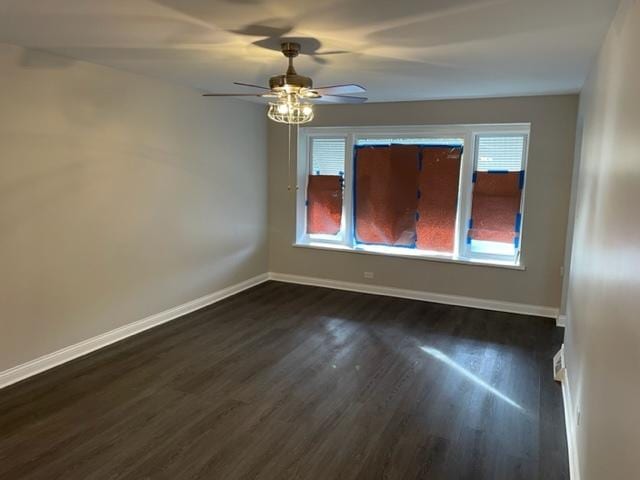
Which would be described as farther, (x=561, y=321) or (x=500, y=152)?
(x=500, y=152)

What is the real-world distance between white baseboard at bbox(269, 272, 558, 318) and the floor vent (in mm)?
1245

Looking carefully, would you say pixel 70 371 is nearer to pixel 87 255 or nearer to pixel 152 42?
pixel 87 255

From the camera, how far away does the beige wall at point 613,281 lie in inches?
54.2

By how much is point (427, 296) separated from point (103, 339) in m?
3.51

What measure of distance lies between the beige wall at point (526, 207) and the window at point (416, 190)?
12 cm

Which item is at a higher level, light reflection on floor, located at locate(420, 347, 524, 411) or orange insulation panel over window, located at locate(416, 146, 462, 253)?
orange insulation panel over window, located at locate(416, 146, 462, 253)

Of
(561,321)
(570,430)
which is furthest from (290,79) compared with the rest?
(561,321)

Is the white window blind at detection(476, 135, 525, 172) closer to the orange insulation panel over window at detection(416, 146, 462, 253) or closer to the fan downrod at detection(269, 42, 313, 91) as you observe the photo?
the orange insulation panel over window at detection(416, 146, 462, 253)

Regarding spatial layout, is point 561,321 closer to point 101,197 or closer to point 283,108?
point 283,108

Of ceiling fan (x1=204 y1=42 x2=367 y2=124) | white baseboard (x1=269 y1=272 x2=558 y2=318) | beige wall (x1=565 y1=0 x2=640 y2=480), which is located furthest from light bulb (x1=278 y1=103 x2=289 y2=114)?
white baseboard (x1=269 y1=272 x2=558 y2=318)

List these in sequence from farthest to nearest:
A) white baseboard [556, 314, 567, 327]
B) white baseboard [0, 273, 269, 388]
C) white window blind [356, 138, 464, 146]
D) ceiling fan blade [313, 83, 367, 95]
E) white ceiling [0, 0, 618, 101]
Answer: white window blind [356, 138, 464, 146] < white baseboard [556, 314, 567, 327] < white baseboard [0, 273, 269, 388] < ceiling fan blade [313, 83, 367, 95] < white ceiling [0, 0, 618, 101]

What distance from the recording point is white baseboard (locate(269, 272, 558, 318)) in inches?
195

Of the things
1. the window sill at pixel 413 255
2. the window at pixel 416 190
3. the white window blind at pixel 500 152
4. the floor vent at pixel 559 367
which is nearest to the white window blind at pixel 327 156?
the window at pixel 416 190

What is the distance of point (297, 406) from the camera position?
3055mm
